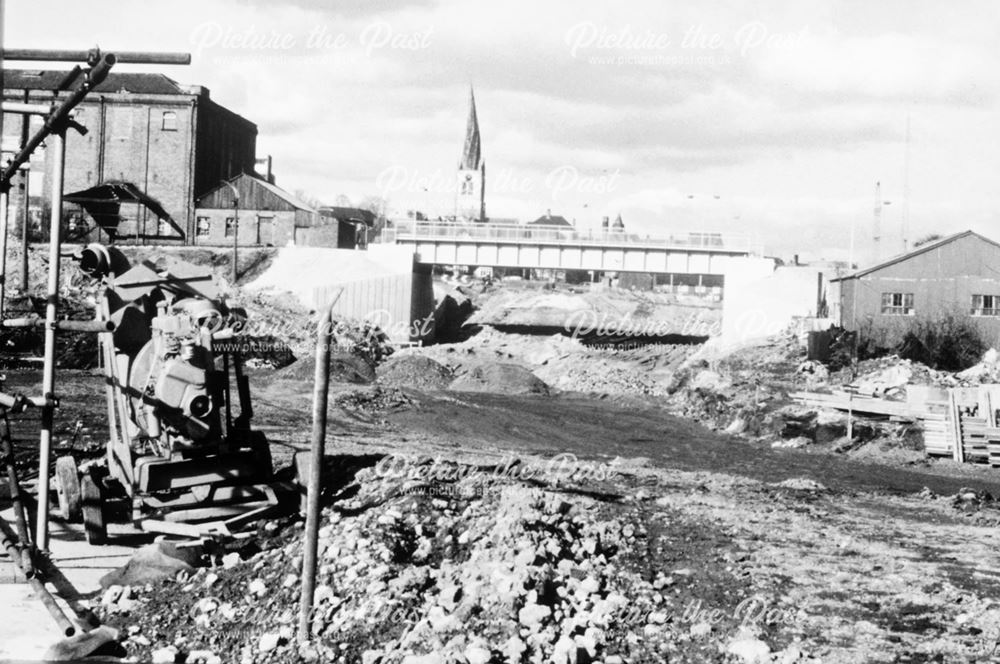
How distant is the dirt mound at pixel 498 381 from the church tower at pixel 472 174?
7002cm

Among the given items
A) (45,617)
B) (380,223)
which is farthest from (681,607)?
(380,223)

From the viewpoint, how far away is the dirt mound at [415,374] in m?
38.3

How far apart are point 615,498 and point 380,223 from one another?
93026 millimetres

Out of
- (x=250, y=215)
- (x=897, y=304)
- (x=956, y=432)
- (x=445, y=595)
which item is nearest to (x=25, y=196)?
(x=445, y=595)

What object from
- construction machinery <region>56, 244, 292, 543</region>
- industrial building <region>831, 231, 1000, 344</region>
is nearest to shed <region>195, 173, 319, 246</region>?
industrial building <region>831, 231, 1000, 344</region>

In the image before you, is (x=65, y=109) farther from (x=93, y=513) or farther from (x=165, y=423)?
(x=93, y=513)

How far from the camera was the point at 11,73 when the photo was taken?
188ft

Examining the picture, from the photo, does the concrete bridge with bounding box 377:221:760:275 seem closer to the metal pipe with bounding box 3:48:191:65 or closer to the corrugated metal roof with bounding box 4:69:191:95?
the corrugated metal roof with bounding box 4:69:191:95

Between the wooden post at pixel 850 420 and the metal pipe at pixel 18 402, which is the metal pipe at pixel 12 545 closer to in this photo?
the metal pipe at pixel 18 402

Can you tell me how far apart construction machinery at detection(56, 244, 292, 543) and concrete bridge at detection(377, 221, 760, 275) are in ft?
118

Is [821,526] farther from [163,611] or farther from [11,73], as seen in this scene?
[11,73]

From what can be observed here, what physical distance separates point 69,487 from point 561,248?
37.3 meters

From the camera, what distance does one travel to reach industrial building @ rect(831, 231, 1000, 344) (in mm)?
38875

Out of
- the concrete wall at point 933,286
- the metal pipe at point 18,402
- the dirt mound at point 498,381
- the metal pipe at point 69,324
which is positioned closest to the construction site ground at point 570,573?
the metal pipe at point 18,402
